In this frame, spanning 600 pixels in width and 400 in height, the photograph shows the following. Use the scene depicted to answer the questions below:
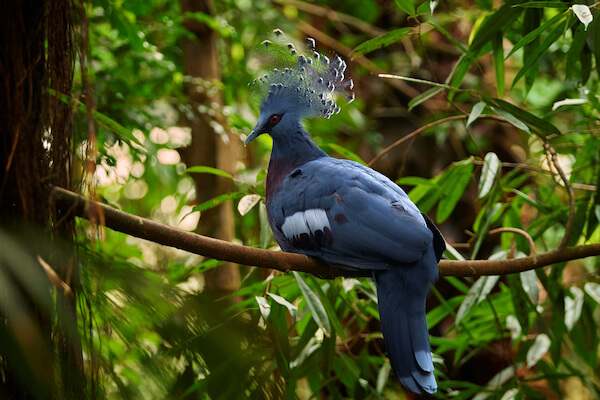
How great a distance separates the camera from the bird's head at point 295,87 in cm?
173

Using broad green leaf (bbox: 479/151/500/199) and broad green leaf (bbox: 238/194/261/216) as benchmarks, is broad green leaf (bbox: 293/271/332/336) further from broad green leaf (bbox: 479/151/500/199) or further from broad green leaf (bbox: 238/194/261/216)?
broad green leaf (bbox: 479/151/500/199)

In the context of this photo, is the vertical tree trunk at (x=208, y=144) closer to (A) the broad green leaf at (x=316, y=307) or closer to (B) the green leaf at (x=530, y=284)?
(A) the broad green leaf at (x=316, y=307)

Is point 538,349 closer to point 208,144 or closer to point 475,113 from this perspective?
point 475,113

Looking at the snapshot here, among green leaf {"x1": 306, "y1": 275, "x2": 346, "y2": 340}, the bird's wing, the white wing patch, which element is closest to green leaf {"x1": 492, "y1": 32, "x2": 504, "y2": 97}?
the bird's wing

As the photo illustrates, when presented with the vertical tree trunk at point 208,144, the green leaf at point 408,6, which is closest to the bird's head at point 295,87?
the green leaf at point 408,6

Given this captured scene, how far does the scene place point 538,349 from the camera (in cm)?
206

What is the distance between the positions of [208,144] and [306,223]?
1.15 m

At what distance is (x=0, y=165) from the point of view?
0.60 m

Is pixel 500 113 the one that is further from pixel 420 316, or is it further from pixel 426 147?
pixel 426 147

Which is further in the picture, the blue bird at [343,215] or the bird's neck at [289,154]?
the bird's neck at [289,154]

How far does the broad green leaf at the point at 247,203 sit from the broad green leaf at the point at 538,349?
44.7 inches

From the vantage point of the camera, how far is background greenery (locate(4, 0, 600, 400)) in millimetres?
585

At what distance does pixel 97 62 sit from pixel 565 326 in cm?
203

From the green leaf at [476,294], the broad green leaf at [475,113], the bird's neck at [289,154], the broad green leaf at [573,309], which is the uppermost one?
the broad green leaf at [475,113]
